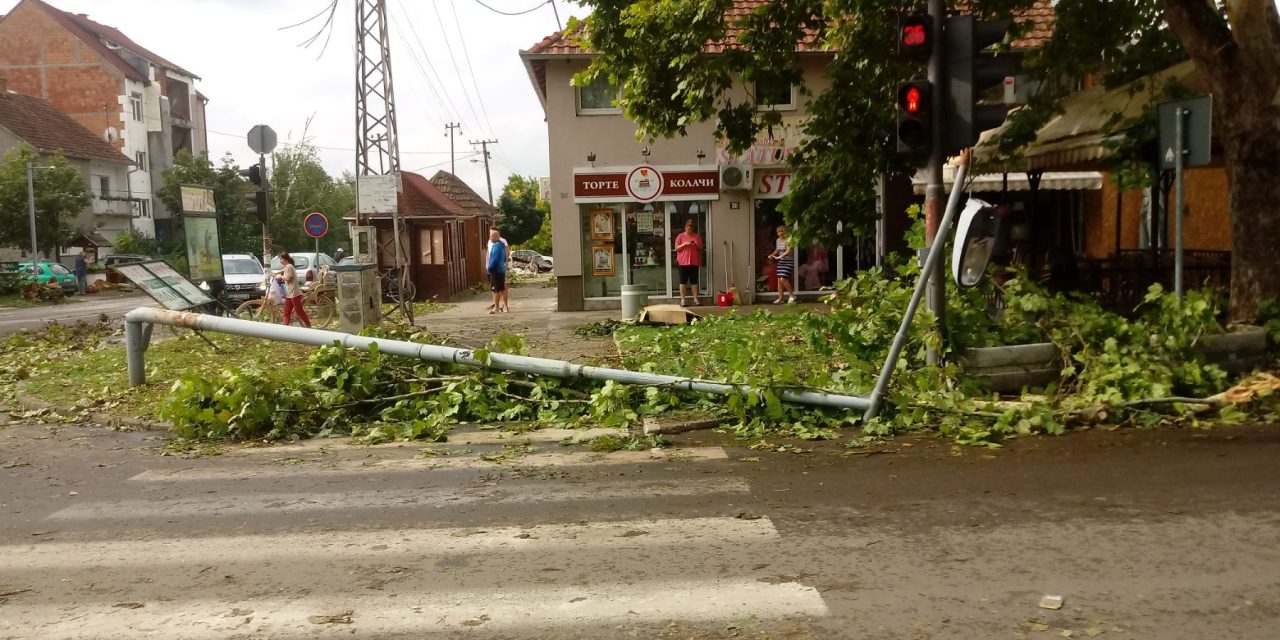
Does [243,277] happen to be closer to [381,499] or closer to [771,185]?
[771,185]

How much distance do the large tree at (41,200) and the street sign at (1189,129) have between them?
4464 centimetres

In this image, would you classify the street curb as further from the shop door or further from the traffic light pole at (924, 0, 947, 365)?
the shop door

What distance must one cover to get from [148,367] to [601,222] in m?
11.2

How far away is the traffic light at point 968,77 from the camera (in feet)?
25.2

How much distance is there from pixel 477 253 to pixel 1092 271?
2960 centimetres

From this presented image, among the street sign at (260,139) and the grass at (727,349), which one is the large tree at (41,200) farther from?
the grass at (727,349)

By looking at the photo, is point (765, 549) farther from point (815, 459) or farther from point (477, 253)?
point (477, 253)

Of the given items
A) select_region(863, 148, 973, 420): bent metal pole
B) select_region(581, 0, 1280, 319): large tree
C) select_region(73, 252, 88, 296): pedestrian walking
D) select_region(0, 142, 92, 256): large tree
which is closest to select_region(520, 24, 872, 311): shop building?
select_region(581, 0, 1280, 319): large tree

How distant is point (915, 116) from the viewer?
7754 millimetres

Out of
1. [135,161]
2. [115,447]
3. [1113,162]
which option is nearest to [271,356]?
[115,447]

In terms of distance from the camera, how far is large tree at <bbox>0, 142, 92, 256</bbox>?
41.5 meters

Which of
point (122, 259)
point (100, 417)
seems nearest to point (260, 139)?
point (100, 417)

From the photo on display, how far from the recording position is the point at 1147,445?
269 inches

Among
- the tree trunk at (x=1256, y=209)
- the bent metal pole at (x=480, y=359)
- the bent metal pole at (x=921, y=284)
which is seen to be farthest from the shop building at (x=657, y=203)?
the bent metal pole at (x=921, y=284)
